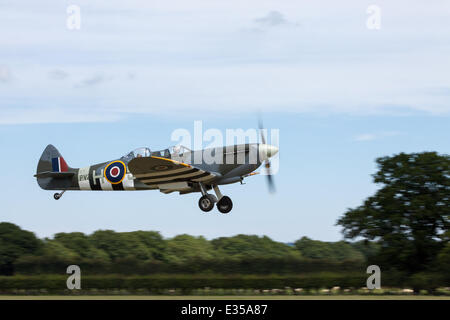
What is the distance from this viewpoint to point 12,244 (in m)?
44.0

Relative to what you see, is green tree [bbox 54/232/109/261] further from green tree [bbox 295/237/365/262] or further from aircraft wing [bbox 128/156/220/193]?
aircraft wing [bbox 128/156/220/193]

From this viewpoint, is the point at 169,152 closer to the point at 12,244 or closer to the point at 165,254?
the point at 165,254

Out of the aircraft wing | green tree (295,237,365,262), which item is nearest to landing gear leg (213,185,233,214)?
the aircraft wing

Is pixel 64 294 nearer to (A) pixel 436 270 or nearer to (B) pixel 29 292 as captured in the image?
(B) pixel 29 292

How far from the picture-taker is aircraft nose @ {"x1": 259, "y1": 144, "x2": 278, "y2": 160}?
26.3 meters

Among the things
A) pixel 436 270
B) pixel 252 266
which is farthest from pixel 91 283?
pixel 436 270

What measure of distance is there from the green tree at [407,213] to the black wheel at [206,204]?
1272 cm

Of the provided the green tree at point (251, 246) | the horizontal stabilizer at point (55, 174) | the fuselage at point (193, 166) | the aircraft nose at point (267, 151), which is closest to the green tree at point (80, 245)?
the green tree at point (251, 246)

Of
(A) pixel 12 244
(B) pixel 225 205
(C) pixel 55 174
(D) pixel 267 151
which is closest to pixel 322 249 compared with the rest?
(A) pixel 12 244

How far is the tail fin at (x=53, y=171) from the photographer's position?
29.7m

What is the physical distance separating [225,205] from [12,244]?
21.7m

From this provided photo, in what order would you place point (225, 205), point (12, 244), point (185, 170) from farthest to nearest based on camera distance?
1. point (12, 244)
2. point (225, 205)
3. point (185, 170)

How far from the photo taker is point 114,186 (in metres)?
28.5
